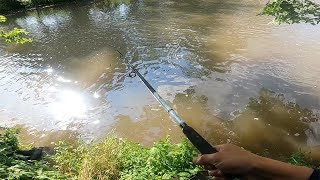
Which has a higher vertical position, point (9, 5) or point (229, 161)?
point (229, 161)

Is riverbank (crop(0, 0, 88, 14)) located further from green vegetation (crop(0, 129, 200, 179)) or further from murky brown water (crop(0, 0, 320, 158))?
green vegetation (crop(0, 129, 200, 179))

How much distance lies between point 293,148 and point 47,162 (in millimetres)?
5662

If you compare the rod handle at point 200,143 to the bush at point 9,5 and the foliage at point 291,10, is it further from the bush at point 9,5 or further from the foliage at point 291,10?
the bush at point 9,5

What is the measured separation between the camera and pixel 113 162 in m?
5.81

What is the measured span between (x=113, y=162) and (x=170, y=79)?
6.29 metres

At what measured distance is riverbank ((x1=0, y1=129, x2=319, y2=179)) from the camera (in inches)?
207

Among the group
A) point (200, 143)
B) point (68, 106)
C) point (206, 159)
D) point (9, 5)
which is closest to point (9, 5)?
point (9, 5)

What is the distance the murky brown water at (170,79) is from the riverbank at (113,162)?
216 centimetres

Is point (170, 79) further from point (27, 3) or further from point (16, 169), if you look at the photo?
point (27, 3)

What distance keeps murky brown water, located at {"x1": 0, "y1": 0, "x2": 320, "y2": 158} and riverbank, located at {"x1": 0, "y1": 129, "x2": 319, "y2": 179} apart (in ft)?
7.10

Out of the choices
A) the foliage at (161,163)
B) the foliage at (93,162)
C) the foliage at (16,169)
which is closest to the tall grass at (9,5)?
the foliage at (16,169)

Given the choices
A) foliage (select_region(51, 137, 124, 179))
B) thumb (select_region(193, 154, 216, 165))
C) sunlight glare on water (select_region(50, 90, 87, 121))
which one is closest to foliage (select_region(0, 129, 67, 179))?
foliage (select_region(51, 137, 124, 179))

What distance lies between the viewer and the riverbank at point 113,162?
5.25 m

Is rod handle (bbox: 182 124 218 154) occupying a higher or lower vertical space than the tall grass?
higher
